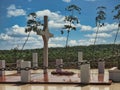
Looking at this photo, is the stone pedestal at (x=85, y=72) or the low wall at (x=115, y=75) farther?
the low wall at (x=115, y=75)

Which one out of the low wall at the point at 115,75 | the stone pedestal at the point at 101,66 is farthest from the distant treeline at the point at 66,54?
the low wall at the point at 115,75

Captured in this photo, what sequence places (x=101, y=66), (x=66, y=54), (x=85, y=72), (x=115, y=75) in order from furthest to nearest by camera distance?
(x=66, y=54) < (x=101, y=66) < (x=115, y=75) < (x=85, y=72)

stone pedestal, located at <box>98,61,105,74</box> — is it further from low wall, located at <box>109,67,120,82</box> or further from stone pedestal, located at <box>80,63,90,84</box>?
stone pedestal, located at <box>80,63,90,84</box>

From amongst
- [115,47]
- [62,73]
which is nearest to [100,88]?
[62,73]

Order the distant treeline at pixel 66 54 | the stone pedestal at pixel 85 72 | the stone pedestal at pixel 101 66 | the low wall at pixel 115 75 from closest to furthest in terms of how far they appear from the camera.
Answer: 1. the stone pedestal at pixel 85 72
2. the low wall at pixel 115 75
3. the stone pedestal at pixel 101 66
4. the distant treeline at pixel 66 54

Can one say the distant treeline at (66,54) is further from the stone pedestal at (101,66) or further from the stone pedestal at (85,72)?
the stone pedestal at (85,72)

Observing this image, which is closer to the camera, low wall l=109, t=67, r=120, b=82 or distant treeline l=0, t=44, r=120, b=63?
low wall l=109, t=67, r=120, b=82

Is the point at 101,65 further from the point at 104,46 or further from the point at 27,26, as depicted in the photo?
the point at 104,46

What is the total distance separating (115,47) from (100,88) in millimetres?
34680

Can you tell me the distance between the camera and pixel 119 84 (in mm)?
14078

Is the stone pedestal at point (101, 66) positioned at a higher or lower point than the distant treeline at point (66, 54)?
lower

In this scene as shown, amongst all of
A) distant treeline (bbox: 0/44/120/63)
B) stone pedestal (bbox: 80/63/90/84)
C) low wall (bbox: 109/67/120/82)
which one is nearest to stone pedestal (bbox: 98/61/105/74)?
low wall (bbox: 109/67/120/82)

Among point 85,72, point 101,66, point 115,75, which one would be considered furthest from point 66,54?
point 85,72

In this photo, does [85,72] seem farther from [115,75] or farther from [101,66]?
[101,66]
